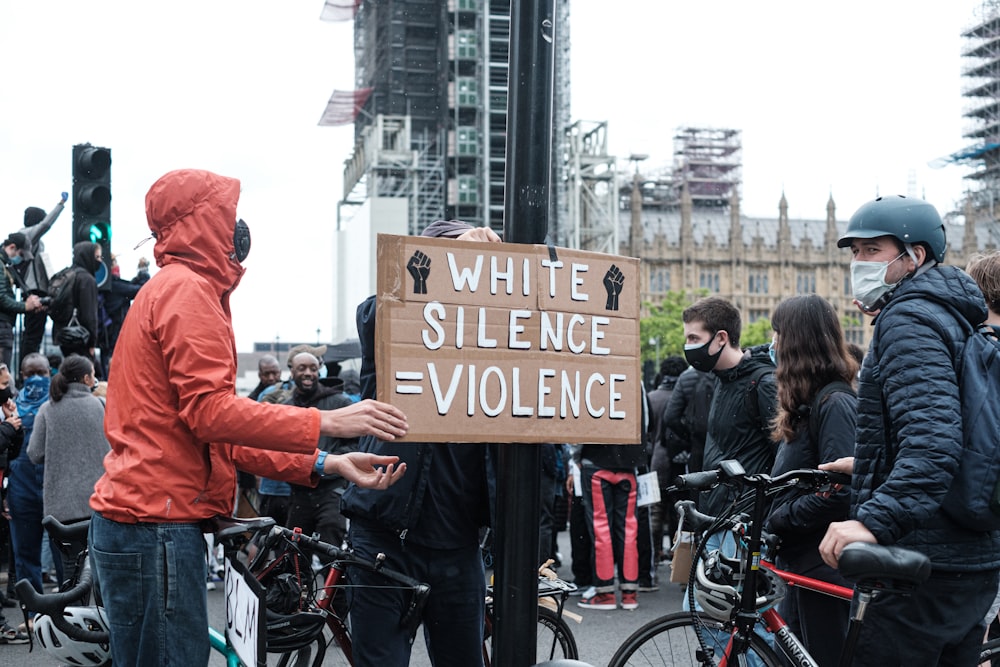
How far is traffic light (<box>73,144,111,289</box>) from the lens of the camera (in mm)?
9609

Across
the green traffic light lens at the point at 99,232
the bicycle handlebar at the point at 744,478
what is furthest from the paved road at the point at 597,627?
the green traffic light lens at the point at 99,232

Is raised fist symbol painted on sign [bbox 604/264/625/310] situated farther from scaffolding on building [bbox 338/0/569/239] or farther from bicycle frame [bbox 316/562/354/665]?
scaffolding on building [bbox 338/0/569/239]

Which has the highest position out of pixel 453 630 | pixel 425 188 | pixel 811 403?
pixel 425 188

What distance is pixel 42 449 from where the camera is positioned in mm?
6742

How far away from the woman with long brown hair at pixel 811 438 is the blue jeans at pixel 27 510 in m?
5.31

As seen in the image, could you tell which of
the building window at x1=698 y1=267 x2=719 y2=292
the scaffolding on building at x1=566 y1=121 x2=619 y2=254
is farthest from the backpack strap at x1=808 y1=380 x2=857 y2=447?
the building window at x1=698 y1=267 x2=719 y2=292

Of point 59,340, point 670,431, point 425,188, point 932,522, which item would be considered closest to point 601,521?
point 670,431

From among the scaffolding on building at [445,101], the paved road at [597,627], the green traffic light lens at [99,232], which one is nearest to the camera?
the paved road at [597,627]

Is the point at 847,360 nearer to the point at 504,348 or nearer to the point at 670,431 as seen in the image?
the point at 504,348

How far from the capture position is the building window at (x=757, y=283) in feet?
324

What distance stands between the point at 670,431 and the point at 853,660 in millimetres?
5771

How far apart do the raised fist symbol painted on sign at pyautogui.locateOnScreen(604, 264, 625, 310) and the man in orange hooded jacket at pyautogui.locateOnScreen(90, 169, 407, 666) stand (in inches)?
28.7

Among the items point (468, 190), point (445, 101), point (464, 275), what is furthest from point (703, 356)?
point (445, 101)

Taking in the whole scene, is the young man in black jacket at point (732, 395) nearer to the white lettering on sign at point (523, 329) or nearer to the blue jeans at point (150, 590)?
the white lettering on sign at point (523, 329)
